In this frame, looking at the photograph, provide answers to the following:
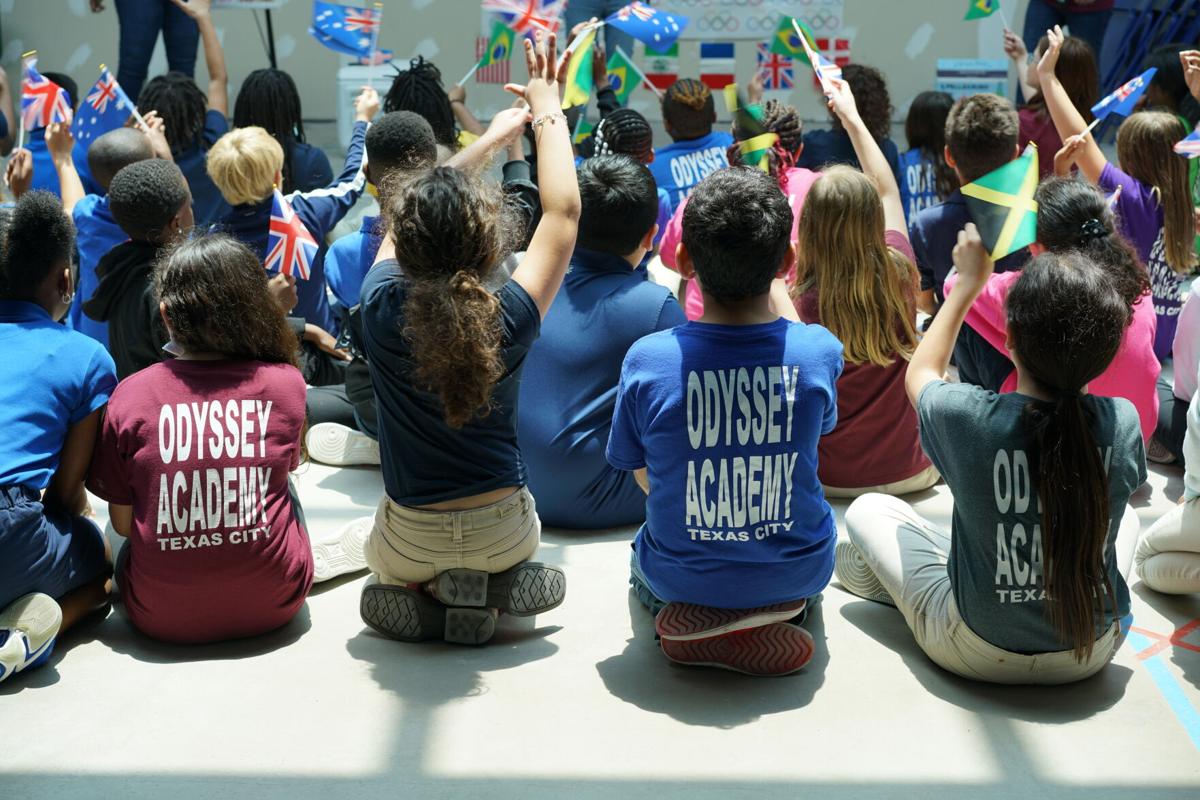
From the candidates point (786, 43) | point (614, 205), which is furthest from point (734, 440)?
point (786, 43)

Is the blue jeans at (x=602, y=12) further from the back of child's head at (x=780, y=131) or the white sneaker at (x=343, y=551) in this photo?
the white sneaker at (x=343, y=551)

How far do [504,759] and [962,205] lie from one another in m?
2.96

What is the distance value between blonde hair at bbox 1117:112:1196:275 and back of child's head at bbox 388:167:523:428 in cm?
268

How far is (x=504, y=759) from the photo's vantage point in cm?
241

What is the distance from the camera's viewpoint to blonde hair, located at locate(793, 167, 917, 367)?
3.57 metres

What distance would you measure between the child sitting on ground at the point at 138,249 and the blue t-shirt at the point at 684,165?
235cm

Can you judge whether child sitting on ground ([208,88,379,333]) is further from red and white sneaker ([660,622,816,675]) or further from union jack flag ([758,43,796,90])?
union jack flag ([758,43,796,90])

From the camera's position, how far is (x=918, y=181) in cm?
577

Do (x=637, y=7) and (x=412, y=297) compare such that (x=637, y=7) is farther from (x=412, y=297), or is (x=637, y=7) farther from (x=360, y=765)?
(x=360, y=765)

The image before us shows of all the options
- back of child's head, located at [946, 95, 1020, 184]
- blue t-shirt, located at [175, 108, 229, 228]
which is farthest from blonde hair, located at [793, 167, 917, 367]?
blue t-shirt, located at [175, 108, 229, 228]

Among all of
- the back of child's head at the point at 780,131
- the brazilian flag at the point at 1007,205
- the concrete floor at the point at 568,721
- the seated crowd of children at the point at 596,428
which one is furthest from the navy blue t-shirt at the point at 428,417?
the back of child's head at the point at 780,131

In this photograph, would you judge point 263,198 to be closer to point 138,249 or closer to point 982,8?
point 138,249

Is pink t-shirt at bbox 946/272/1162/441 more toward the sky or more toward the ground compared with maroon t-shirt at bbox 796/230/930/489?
more toward the sky

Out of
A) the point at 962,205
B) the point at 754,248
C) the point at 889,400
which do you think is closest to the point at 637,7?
the point at 962,205
